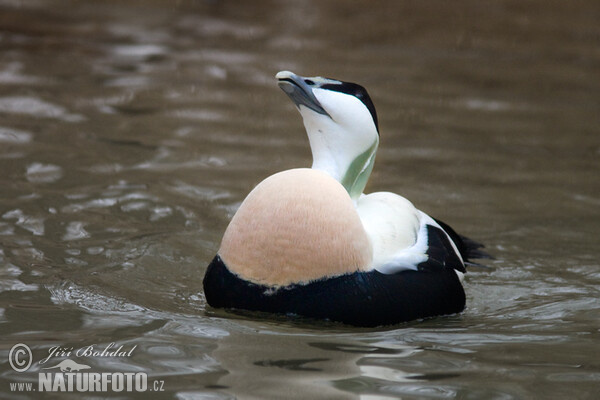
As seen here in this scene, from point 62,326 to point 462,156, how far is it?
12.3 feet

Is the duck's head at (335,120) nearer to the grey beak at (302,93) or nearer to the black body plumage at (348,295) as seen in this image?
the grey beak at (302,93)

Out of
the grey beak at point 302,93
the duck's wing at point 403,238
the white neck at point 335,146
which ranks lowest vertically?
the duck's wing at point 403,238

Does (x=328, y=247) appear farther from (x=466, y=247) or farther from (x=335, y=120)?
(x=466, y=247)

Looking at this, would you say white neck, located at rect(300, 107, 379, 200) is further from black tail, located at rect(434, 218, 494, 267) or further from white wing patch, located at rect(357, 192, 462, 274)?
black tail, located at rect(434, 218, 494, 267)

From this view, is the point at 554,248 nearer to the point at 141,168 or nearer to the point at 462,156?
the point at 462,156

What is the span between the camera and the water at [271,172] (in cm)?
343

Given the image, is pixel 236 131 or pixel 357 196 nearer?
pixel 357 196

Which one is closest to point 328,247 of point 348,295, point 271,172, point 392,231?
point 348,295

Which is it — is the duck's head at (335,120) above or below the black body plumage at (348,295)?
above

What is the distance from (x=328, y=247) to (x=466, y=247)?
1.46 metres

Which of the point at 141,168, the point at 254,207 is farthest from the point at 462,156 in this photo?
the point at 254,207

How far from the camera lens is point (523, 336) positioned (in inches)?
148

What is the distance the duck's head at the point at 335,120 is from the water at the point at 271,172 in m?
0.69

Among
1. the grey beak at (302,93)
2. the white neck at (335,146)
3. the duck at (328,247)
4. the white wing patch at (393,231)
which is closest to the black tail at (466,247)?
the white wing patch at (393,231)
